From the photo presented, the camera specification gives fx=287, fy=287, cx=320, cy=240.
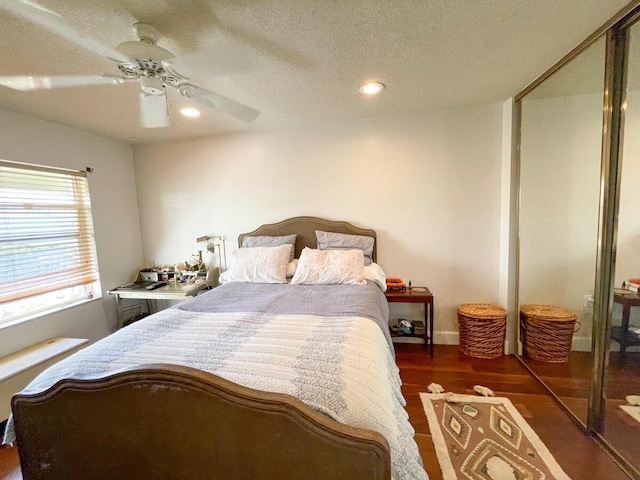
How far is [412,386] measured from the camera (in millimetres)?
2262

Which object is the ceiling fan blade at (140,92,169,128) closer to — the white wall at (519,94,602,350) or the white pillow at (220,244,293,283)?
the white pillow at (220,244,293,283)

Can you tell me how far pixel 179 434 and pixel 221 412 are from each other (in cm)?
20

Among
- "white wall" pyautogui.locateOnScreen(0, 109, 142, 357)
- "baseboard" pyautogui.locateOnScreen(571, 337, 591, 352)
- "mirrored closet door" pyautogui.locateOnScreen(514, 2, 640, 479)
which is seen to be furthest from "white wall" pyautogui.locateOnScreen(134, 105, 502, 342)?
"baseboard" pyautogui.locateOnScreen(571, 337, 591, 352)

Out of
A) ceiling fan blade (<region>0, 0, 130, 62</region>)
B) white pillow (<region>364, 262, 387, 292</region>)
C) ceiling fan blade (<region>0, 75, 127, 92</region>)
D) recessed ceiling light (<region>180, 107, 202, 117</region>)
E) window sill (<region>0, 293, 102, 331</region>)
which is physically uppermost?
recessed ceiling light (<region>180, 107, 202, 117</region>)

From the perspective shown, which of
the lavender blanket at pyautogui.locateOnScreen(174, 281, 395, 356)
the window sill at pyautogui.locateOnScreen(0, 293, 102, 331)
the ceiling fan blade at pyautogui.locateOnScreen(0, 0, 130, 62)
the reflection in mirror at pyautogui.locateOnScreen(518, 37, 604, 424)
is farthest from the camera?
the window sill at pyautogui.locateOnScreen(0, 293, 102, 331)

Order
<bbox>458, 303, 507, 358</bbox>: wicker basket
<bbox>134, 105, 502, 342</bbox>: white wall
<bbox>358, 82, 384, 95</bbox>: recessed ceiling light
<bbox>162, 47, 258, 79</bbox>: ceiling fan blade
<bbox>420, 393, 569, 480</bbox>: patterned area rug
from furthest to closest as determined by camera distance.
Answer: <bbox>134, 105, 502, 342</bbox>: white wall → <bbox>458, 303, 507, 358</bbox>: wicker basket → <bbox>358, 82, 384, 95</bbox>: recessed ceiling light → <bbox>420, 393, 569, 480</bbox>: patterned area rug → <bbox>162, 47, 258, 79</bbox>: ceiling fan blade

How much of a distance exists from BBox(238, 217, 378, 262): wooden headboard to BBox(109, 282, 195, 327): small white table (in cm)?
82

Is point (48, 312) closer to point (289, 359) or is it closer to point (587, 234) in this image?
point (289, 359)

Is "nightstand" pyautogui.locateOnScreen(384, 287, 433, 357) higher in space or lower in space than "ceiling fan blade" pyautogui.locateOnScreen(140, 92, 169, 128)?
lower

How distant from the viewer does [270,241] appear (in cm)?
306

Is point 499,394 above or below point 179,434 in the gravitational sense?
below

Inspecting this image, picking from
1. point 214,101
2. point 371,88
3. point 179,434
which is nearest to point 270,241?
point 214,101

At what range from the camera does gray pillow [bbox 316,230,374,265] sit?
9.42 ft

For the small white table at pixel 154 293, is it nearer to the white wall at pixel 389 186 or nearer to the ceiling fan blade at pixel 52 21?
the white wall at pixel 389 186
